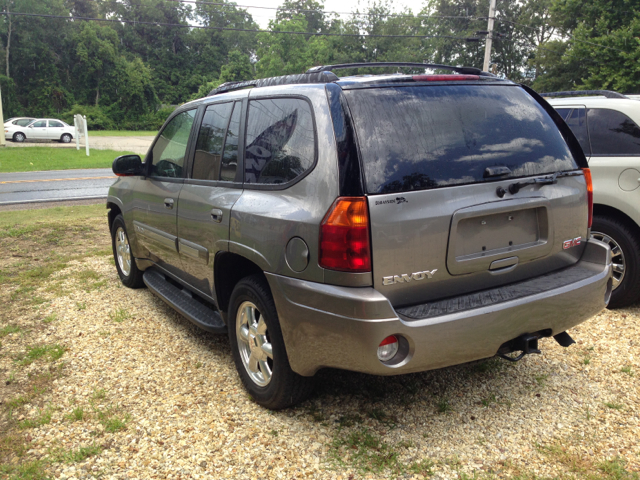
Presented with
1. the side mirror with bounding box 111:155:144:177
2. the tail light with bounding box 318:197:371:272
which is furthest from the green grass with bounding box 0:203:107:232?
the tail light with bounding box 318:197:371:272

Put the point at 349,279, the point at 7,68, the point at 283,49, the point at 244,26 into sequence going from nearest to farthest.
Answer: the point at 349,279, the point at 7,68, the point at 283,49, the point at 244,26

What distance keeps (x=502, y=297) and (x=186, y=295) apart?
2632mm

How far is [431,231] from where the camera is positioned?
2.61 m

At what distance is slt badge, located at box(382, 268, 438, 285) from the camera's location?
2547 mm

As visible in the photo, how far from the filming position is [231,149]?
3.51 meters

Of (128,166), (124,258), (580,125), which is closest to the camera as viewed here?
(128,166)

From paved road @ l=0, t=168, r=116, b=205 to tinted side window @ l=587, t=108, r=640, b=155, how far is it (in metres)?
12.0

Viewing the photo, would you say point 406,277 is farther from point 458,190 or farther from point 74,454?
point 74,454

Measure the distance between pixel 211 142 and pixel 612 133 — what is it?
3635 millimetres

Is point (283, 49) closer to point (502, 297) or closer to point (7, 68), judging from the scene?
point (7, 68)

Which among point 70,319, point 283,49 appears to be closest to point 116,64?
point 283,49

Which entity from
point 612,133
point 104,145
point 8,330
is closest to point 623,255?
point 612,133

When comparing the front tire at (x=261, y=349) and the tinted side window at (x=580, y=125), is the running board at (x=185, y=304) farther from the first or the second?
the tinted side window at (x=580, y=125)

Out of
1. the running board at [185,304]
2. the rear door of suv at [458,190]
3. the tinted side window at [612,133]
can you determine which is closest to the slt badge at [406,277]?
the rear door of suv at [458,190]
